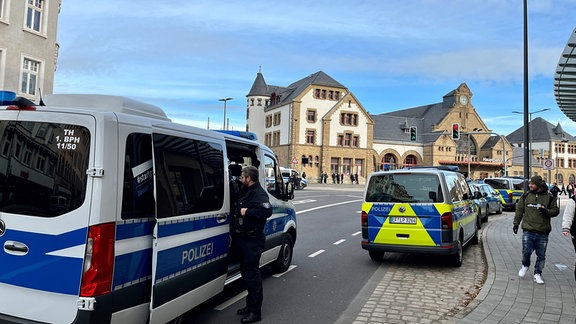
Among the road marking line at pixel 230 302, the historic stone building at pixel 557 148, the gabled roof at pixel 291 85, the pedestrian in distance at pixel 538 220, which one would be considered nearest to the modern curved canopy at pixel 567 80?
the pedestrian in distance at pixel 538 220

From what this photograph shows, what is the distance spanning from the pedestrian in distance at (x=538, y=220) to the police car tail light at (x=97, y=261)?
6.60 m

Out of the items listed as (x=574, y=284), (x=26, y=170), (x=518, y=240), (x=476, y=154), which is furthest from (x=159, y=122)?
(x=476, y=154)

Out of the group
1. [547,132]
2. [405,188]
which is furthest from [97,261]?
[547,132]

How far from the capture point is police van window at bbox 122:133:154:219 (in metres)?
3.58

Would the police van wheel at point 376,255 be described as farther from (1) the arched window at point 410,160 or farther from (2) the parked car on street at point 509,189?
(1) the arched window at point 410,160

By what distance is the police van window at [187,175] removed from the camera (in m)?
3.98

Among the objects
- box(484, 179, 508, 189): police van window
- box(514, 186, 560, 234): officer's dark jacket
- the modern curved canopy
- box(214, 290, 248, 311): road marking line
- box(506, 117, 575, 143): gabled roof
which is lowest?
box(214, 290, 248, 311): road marking line

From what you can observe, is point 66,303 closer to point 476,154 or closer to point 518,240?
point 518,240

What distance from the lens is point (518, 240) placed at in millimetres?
11680

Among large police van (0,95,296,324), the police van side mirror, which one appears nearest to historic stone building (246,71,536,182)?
the police van side mirror

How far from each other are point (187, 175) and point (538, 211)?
19.1 feet

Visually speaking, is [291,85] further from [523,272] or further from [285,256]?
[523,272]

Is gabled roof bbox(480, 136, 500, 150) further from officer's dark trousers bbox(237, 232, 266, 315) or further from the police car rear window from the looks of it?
officer's dark trousers bbox(237, 232, 266, 315)


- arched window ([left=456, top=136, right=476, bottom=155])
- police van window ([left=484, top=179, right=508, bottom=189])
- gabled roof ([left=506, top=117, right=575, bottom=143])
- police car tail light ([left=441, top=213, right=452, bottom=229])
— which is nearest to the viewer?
police car tail light ([left=441, top=213, right=452, bottom=229])
